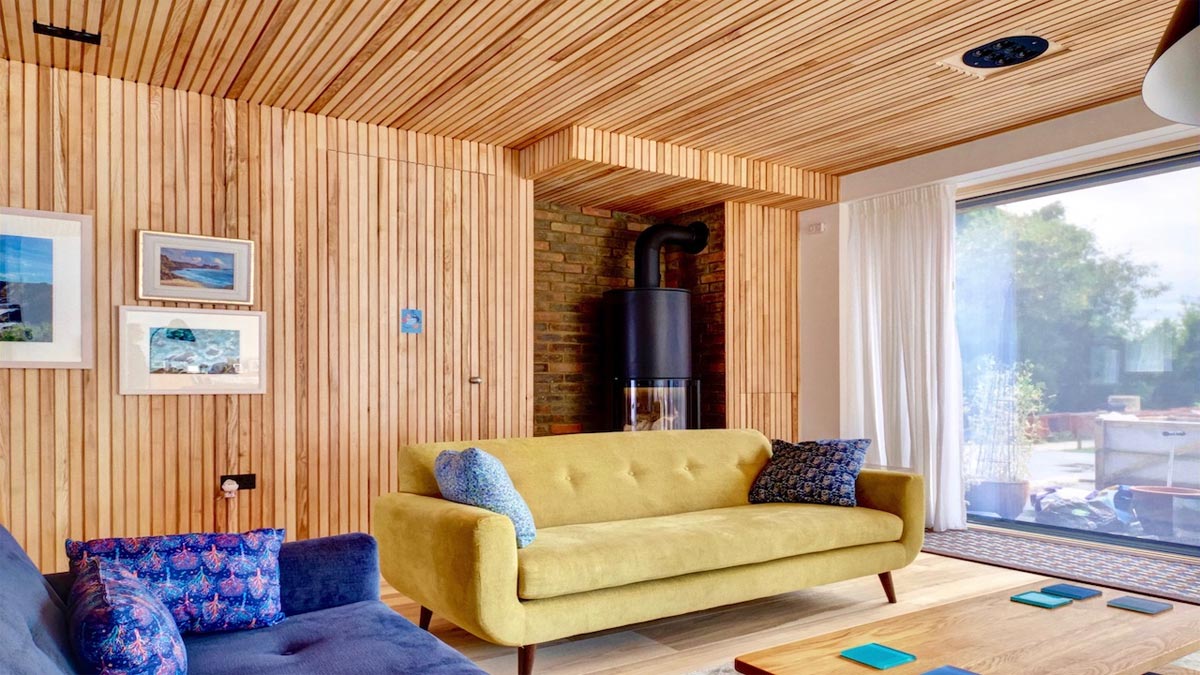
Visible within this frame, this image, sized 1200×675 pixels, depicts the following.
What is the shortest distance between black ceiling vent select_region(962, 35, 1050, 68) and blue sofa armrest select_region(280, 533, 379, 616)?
359 centimetres

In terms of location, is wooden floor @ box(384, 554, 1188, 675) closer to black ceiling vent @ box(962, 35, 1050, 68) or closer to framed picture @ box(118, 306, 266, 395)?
framed picture @ box(118, 306, 266, 395)

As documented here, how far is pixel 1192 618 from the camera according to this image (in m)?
2.53

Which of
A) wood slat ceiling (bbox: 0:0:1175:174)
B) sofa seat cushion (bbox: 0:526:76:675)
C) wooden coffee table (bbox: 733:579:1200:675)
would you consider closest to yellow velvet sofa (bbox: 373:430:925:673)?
wooden coffee table (bbox: 733:579:1200:675)

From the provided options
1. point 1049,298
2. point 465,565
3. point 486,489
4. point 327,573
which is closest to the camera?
point 327,573

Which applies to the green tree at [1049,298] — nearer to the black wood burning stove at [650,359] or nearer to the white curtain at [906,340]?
the white curtain at [906,340]

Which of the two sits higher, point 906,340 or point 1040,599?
point 906,340

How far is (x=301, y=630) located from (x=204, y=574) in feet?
0.97

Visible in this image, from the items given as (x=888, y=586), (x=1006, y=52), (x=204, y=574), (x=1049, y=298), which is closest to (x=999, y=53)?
(x=1006, y=52)

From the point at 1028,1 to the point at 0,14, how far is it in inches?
171

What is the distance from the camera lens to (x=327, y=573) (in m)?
2.48

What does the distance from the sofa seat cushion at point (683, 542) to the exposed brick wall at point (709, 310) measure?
2474 mm

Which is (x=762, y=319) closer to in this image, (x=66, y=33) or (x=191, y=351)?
(x=191, y=351)

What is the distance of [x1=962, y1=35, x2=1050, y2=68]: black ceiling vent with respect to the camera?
3.96 m

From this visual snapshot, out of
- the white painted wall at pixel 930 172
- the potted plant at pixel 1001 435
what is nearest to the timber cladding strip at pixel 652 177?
the white painted wall at pixel 930 172
